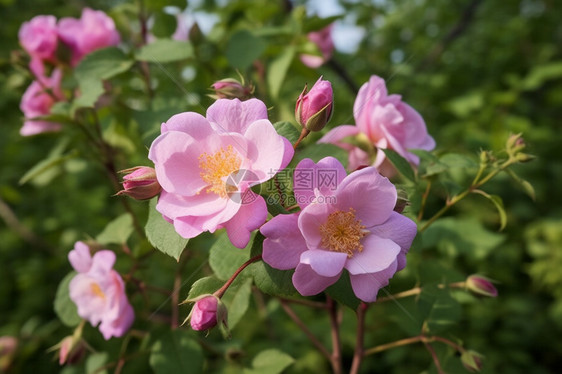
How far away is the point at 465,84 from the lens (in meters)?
3.44

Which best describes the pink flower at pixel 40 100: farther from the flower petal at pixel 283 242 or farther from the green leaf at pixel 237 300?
the flower petal at pixel 283 242

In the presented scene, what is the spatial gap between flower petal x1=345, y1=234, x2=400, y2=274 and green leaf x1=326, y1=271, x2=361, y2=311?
0.05 meters

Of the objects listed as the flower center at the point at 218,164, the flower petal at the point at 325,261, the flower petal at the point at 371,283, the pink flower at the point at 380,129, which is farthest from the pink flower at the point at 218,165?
the pink flower at the point at 380,129

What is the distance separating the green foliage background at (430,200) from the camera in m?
2.19

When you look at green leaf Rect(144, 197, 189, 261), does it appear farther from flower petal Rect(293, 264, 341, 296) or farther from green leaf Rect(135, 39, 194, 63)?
green leaf Rect(135, 39, 194, 63)

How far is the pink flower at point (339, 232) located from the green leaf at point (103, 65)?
965 millimetres

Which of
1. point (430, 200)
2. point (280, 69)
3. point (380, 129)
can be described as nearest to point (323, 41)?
point (280, 69)

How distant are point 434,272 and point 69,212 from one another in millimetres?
2182

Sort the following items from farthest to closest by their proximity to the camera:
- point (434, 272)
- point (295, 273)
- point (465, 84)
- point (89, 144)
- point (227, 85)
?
point (465, 84)
point (89, 144)
point (434, 272)
point (227, 85)
point (295, 273)

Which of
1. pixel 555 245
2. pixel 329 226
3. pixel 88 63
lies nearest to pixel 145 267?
pixel 88 63

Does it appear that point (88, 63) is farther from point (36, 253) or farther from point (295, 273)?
point (36, 253)

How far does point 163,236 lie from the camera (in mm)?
915

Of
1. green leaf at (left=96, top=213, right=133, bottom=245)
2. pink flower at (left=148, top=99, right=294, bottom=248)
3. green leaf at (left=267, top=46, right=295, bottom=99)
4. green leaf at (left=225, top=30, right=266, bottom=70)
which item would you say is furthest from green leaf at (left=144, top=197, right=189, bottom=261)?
green leaf at (left=267, top=46, right=295, bottom=99)

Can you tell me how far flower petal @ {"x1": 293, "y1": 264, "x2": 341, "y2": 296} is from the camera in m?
0.81
